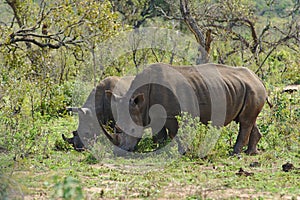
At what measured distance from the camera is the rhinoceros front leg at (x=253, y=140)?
1116 cm

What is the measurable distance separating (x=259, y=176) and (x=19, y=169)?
3.58 m

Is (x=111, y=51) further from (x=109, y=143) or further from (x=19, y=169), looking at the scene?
(x=19, y=169)

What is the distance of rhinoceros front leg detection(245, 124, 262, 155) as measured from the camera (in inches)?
440

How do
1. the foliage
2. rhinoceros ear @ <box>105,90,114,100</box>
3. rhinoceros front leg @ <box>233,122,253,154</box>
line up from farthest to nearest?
rhinoceros ear @ <box>105,90,114,100</box>
rhinoceros front leg @ <box>233,122,253,154</box>
the foliage

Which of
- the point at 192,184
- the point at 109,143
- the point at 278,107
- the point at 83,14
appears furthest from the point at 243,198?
the point at 83,14

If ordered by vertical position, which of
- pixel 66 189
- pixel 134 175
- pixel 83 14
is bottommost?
pixel 134 175

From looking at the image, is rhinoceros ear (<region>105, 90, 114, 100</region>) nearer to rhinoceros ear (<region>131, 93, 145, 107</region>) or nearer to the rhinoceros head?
the rhinoceros head

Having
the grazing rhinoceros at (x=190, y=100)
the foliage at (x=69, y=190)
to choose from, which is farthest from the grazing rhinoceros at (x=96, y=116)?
the foliage at (x=69, y=190)

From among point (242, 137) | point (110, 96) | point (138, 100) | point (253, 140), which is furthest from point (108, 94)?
point (253, 140)

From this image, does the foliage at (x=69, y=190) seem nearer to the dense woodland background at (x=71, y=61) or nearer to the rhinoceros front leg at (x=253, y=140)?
the dense woodland background at (x=71, y=61)

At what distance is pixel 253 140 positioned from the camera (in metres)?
11.3

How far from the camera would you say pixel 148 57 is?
79.3 ft

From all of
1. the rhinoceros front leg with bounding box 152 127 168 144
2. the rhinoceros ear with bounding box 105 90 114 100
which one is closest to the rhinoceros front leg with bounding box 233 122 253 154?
the rhinoceros front leg with bounding box 152 127 168 144

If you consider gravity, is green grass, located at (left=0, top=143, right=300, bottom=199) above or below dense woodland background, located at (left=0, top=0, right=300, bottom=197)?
below
